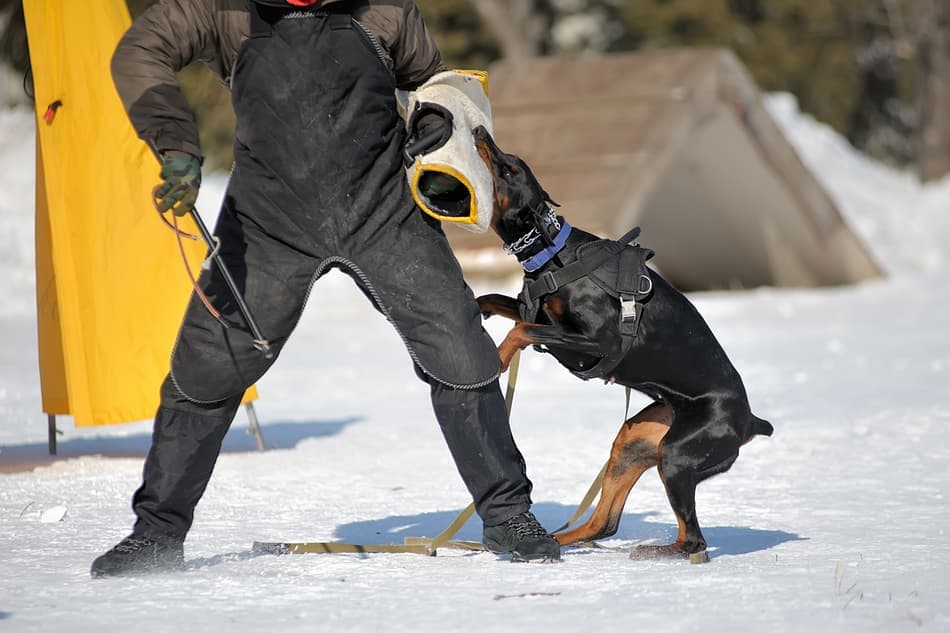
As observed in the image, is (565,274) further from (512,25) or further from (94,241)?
(512,25)

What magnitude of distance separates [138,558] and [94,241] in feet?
7.18

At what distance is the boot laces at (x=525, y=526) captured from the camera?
373cm

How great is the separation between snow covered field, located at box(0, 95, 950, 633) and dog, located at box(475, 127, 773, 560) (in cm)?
23

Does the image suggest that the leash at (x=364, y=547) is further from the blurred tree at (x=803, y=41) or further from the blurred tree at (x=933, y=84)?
the blurred tree at (x=803, y=41)

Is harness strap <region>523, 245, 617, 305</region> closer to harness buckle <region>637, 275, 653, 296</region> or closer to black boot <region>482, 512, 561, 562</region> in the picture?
harness buckle <region>637, 275, 653, 296</region>

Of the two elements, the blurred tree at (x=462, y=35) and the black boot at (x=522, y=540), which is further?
the blurred tree at (x=462, y=35)

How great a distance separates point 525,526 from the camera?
12.3 feet

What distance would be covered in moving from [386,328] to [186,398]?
26.2ft

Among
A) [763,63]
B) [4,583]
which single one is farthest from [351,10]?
[763,63]

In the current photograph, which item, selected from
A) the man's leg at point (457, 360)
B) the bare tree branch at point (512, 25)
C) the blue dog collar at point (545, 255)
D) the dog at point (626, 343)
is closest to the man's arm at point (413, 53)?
the dog at point (626, 343)

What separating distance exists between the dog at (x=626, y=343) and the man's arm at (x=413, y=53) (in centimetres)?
25

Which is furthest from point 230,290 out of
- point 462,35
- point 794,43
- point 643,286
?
point 794,43

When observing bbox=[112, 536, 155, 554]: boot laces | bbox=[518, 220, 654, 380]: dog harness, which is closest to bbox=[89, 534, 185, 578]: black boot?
bbox=[112, 536, 155, 554]: boot laces

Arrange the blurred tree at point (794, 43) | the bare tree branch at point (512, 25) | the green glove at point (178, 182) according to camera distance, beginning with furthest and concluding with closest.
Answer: the bare tree branch at point (512, 25)
the blurred tree at point (794, 43)
the green glove at point (178, 182)
